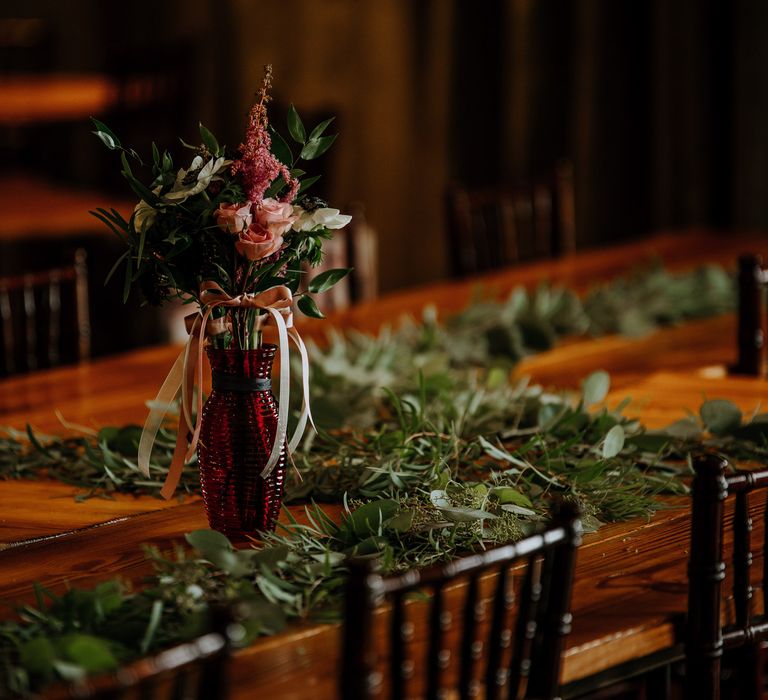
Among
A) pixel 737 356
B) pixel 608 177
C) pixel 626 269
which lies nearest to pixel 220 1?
pixel 608 177

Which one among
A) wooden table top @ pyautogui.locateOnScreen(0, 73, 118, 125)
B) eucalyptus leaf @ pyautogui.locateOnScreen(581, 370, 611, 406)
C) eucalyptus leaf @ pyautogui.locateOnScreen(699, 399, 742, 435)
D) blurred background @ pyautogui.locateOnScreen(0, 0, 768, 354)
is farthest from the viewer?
wooden table top @ pyautogui.locateOnScreen(0, 73, 118, 125)

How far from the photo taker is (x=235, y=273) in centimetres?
152

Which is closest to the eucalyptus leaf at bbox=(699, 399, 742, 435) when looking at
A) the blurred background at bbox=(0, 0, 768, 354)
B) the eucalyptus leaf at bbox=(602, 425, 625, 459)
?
the eucalyptus leaf at bbox=(602, 425, 625, 459)

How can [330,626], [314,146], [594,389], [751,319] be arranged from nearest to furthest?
[330,626] → [314,146] → [594,389] → [751,319]

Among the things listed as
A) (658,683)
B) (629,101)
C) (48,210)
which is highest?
(629,101)

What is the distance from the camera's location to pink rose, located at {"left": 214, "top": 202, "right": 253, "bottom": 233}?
1452 millimetres

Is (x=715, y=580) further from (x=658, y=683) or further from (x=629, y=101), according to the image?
(x=629, y=101)

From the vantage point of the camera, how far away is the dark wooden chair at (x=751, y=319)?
7.96ft

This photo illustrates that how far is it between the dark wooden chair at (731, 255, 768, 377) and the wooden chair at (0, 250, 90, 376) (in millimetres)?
1317

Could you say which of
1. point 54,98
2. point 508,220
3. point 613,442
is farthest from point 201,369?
point 54,98

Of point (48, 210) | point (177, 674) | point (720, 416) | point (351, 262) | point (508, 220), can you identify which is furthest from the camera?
point (48, 210)

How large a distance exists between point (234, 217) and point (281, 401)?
0.77 ft

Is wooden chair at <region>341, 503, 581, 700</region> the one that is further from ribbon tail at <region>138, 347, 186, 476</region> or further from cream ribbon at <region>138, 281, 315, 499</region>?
ribbon tail at <region>138, 347, 186, 476</region>

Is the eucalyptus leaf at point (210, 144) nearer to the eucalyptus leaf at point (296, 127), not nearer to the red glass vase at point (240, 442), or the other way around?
the eucalyptus leaf at point (296, 127)
